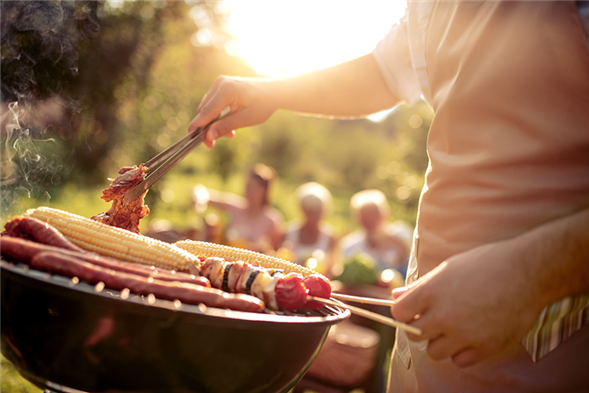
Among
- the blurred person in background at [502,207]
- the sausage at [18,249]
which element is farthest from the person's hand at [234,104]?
the sausage at [18,249]

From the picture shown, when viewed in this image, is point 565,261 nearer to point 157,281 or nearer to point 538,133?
point 538,133

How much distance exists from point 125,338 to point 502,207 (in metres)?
1.13

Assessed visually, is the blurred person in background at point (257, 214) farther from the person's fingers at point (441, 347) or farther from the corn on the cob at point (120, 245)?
the person's fingers at point (441, 347)

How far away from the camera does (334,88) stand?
6.37ft

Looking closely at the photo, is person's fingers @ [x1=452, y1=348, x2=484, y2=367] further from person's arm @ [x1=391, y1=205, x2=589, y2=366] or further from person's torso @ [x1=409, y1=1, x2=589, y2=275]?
person's torso @ [x1=409, y1=1, x2=589, y2=275]

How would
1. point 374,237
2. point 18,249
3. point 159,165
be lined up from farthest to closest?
point 374,237 < point 159,165 < point 18,249

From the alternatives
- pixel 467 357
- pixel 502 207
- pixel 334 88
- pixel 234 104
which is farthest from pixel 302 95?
pixel 467 357

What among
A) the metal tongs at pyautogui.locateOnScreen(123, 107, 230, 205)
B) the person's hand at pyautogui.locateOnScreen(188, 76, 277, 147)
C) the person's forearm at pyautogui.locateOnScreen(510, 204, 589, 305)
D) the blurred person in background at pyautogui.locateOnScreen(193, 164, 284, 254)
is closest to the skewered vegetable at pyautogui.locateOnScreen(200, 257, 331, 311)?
the metal tongs at pyautogui.locateOnScreen(123, 107, 230, 205)

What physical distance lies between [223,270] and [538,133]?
1.10m

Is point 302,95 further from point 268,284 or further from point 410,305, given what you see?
point 410,305

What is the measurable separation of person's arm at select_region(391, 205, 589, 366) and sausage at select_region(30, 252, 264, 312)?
0.51 metres

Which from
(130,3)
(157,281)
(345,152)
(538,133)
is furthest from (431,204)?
(345,152)

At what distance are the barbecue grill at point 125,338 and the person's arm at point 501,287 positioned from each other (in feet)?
1.02

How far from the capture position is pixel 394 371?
158cm
